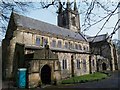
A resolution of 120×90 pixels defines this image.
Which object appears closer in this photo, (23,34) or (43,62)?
(43,62)

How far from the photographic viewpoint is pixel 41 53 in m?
23.8

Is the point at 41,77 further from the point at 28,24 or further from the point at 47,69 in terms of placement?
the point at 28,24

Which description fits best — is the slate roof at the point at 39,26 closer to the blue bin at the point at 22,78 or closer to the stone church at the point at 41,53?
the stone church at the point at 41,53

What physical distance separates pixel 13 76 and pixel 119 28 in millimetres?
25308

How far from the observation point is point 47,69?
25.1 m

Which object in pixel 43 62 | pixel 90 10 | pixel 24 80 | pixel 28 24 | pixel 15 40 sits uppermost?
pixel 28 24

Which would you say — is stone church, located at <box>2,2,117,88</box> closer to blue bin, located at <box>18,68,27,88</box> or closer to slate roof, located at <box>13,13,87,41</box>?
slate roof, located at <box>13,13,87,41</box>

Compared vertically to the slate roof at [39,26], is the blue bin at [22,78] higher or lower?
lower

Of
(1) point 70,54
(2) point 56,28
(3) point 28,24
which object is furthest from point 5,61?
(2) point 56,28

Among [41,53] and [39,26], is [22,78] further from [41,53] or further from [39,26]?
[39,26]

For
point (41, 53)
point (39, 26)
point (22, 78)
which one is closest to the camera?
point (22, 78)

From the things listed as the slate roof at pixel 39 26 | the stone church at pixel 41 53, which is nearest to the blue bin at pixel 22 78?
the stone church at pixel 41 53

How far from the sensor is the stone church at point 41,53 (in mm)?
23284

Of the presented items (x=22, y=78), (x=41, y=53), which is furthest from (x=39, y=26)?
(x=22, y=78)
